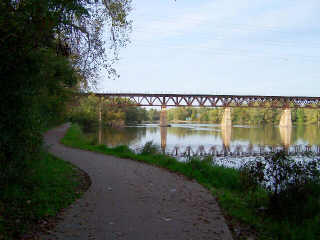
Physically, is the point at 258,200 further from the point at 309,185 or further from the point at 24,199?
the point at 24,199

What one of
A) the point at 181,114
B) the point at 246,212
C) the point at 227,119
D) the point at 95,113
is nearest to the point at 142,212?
the point at 246,212

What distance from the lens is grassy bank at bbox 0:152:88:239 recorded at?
4695 mm

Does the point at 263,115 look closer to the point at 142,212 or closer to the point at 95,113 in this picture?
the point at 95,113

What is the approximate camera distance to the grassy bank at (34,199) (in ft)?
15.4

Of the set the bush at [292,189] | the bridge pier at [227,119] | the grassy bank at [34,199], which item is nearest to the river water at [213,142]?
the bush at [292,189]

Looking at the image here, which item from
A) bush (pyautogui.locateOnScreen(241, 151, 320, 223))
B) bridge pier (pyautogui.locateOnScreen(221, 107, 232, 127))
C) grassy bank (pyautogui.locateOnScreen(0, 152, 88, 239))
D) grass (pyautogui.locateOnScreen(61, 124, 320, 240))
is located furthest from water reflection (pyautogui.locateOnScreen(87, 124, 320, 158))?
bridge pier (pyautogui.locateOnScreen(221, 107, 232, 127))

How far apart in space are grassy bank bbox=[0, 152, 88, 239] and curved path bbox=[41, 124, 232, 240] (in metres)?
0.34

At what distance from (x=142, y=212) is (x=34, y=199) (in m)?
2.58

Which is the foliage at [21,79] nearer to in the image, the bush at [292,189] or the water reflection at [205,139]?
the bush at [292,189]

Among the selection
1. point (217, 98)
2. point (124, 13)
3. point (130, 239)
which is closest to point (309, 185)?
point (130, 239)

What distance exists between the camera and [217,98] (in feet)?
246

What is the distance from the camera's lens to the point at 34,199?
236 inches

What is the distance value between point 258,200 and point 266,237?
2.13 meters

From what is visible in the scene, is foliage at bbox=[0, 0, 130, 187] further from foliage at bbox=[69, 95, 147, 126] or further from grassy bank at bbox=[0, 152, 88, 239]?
foliage at bbox=[69, 95, 147, 126]
